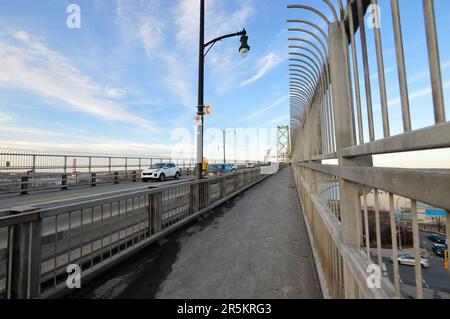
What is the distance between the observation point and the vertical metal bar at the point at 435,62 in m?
0.89

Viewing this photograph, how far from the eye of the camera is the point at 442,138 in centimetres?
82

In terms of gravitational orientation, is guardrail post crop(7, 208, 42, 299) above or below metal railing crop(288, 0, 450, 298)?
below

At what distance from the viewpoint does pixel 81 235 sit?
3068 millimetres

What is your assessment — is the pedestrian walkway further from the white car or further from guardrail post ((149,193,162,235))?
the white car

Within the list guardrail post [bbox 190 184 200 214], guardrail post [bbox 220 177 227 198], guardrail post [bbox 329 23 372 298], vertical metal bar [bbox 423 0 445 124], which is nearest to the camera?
vertical metal bar [bbox 423 0 445 124]

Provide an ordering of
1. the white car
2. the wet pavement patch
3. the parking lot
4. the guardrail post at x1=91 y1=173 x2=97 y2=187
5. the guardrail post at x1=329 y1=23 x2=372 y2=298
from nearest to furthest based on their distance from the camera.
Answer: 1. the parking lot
2. the guardrail post at x1=329 y1=23 x2=372 y2=298
3. the wet pavement patch
4. the guardrail post at x1=91 y1=173 x2=97 y2=187
5. the white car

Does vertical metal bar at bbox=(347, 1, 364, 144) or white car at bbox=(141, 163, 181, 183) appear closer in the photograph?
vertical metal bar at bbox=(347, 1, 364, 144)

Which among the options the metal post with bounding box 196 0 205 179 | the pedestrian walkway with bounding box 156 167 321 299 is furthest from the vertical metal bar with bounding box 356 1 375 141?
the metal post with bounding box 196 0 205 179

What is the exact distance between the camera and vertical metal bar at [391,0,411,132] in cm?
111

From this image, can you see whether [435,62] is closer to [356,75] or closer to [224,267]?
[356,75]

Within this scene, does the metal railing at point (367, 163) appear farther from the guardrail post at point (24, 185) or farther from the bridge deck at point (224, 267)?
the guardrail post at point (24, 185)

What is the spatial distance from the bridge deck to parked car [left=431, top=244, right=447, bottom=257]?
2.05 meters
